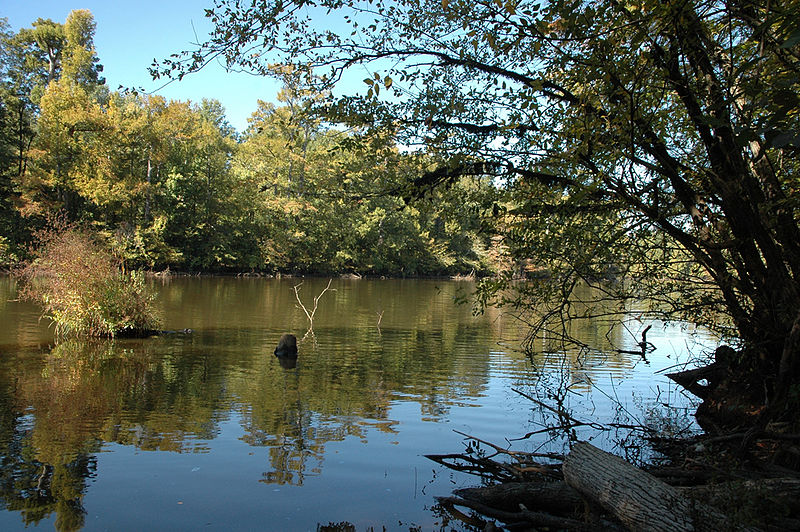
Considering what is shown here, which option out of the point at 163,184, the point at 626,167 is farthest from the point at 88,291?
the point at 163,184

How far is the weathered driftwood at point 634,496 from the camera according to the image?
13.0 feet

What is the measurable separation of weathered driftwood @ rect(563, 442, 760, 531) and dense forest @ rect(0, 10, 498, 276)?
30.1 m

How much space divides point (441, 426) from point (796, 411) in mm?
4431

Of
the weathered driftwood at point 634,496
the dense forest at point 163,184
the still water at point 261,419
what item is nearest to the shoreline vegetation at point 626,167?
the weathered driftwood at point 634,496

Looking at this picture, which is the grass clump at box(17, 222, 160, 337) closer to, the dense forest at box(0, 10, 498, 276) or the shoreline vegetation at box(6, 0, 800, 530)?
the shoreline vegetation at box(6, 0, 800, 530)

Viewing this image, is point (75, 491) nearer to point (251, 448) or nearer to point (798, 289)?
point (251, 448)

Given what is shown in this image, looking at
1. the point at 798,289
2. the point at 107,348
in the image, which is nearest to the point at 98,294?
the point at 107,348

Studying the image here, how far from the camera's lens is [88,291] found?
15.5 m

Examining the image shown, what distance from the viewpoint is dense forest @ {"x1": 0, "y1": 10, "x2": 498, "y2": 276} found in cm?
4247

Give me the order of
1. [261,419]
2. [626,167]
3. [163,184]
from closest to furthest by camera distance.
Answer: [626,167], [261,419], [163,184]

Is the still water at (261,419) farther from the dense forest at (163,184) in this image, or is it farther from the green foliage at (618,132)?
the dense forest at (163,184)

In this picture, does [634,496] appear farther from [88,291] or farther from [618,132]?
[88,291]

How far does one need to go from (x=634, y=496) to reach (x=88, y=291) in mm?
14758

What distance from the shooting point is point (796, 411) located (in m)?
5.69
